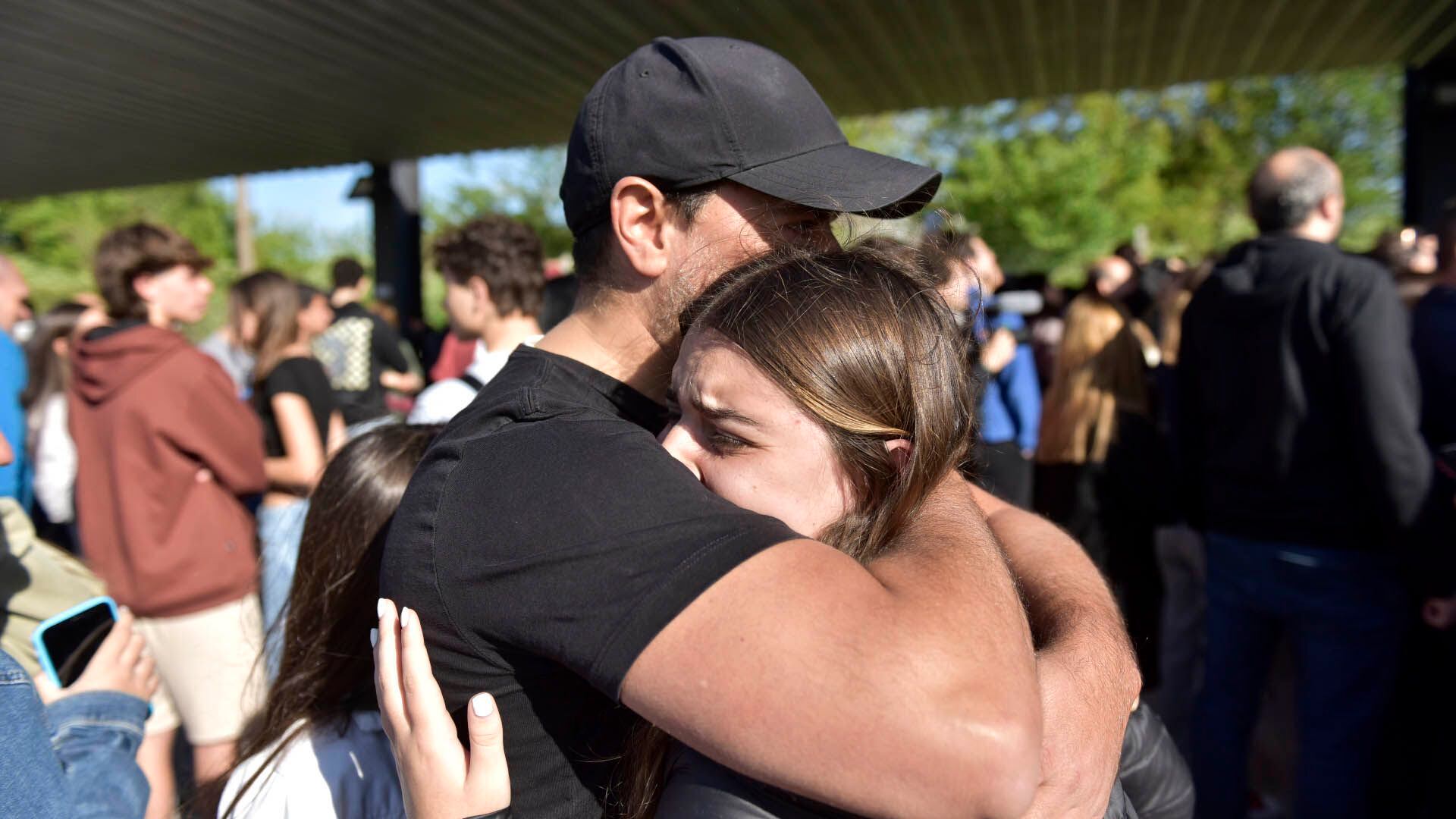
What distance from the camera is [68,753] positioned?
5.80 ft

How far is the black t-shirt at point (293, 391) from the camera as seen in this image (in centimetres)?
441

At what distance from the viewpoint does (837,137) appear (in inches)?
61.2

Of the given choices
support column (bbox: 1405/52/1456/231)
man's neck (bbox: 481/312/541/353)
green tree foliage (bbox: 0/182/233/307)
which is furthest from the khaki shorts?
green tree foliage (bbox: 0/182/233/307)

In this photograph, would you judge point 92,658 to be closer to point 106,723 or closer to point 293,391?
point 106,723

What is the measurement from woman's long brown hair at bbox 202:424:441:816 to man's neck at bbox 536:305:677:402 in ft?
1.76

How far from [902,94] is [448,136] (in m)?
3.76

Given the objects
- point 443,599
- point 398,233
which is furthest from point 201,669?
point 398,233

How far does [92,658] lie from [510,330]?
2.07 metres

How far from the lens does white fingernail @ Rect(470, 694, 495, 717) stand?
1.16m

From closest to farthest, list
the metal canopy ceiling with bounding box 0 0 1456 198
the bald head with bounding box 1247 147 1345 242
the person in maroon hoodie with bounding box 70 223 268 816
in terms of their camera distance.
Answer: the bald head with bounding box 1247 147 1345 242 < the person in maroon hoodie with bounding box 70 223 268 816 < the metal canopy ceiling with bounding box 0 0 1456 198

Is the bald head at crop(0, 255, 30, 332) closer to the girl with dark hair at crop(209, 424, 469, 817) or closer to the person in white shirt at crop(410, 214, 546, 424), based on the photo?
the person in white shirt at crop(410, 214, 546, 424)

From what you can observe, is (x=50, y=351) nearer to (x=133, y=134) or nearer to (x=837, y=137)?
(x=133, y=134)

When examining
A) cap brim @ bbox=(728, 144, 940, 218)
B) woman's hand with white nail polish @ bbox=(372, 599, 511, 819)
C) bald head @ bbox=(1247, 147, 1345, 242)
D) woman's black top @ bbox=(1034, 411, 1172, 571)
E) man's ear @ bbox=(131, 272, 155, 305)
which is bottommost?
woman's black top @ bbox=(1034, 411, 1172, 571)

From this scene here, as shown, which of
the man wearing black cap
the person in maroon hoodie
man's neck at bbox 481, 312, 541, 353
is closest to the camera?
the man wearing black cap
